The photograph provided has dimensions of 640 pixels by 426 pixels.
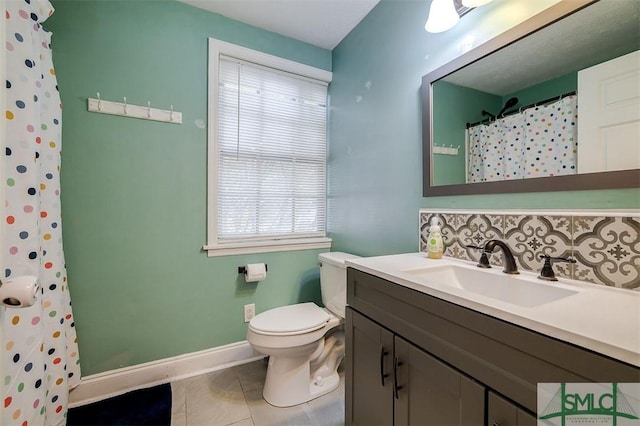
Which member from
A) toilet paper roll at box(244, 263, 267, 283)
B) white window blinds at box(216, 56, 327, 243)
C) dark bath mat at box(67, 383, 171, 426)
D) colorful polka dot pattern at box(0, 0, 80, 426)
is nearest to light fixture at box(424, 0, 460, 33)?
white window blinds at box(216, 56, 327, 243)

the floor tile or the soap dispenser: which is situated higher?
the soap dispenser

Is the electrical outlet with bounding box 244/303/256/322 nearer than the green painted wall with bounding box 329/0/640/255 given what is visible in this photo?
No

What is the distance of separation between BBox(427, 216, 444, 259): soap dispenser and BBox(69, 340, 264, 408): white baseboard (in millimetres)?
1444

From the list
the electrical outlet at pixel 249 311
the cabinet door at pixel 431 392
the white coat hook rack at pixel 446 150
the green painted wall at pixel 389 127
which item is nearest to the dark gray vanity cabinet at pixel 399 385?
the cabinet door at pixel 431 392

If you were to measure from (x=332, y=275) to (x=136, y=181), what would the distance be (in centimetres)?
134

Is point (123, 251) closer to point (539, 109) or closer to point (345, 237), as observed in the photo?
point (345, 237)

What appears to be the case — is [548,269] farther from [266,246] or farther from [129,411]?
[129,411]

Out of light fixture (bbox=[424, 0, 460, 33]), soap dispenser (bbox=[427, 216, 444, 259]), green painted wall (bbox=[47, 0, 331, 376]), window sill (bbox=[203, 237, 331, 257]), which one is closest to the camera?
light fixture (bbox=[424, 0, 460, 33])

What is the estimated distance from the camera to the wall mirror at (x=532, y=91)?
2.55 feet

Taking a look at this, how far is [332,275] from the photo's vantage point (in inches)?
68.3

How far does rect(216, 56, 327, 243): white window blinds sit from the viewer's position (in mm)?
1854

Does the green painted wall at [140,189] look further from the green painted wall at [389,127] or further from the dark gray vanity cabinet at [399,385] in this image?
the dark gray vanity cabinet at [399,385]

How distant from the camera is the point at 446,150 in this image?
127 cm

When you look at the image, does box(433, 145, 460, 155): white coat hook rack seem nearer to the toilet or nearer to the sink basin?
the sink basin
